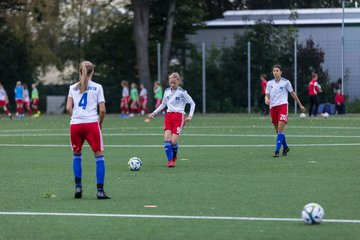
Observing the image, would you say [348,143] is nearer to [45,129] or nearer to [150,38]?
[45,129]

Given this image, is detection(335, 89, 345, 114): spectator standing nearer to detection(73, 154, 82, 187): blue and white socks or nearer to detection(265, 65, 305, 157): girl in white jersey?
detection(265, 65, 305, 157): girl in white jersey

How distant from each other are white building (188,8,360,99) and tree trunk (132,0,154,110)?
3.71 metres

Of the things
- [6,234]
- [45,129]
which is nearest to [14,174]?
[6,234]

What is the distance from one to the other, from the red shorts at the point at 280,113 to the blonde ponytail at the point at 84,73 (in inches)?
361

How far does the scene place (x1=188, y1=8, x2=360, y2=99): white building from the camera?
5016cm

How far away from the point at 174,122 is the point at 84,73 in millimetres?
6810

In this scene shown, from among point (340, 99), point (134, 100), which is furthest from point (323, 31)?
point (134, 100)

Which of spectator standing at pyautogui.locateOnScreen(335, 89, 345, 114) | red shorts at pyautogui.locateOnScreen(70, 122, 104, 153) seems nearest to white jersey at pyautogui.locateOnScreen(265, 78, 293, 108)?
red shorts at pyautogui.locateOnScreen(70, 122, 104, 153)

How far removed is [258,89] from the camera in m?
51.9

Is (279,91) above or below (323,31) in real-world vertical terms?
below

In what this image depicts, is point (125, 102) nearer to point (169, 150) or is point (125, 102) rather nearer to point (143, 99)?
point (143, 99)

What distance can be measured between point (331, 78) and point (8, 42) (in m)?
20.7

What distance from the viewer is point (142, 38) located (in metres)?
55.8

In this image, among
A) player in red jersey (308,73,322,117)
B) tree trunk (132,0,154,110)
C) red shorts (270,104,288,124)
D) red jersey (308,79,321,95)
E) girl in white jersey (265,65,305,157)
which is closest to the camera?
red shorts (270,104,288,124)
